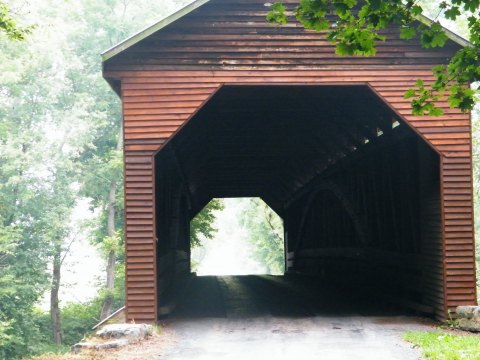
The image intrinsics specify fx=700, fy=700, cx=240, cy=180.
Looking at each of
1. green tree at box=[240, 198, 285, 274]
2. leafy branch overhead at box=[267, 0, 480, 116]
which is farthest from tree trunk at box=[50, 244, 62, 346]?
leafy branch overhead at box=[267, 0, 480, 116]

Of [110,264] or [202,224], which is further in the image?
[202,224]

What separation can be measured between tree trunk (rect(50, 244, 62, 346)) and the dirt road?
16858 mm

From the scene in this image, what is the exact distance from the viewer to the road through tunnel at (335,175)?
13508 mm

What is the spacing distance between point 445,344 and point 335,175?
36.3 feet

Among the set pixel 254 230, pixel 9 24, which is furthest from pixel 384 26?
pixel 254 230

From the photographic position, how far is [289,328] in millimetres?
11789

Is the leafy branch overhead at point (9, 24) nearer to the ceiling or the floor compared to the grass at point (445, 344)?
nearer to the ceiling

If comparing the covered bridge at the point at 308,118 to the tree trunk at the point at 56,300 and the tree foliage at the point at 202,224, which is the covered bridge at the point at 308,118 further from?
the tree trunk at the point at 56,300

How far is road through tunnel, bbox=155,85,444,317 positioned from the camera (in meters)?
13.5

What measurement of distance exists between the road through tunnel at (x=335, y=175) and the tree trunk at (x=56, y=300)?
1012 centimetres

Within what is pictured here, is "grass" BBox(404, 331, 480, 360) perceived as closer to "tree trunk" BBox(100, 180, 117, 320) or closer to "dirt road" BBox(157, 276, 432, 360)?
"dirt road" BBox(157, 276, 432, 360)

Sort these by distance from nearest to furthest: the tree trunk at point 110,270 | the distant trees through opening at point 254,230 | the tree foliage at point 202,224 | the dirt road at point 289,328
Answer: the dirt road at point 289,328 < the tree trunk at point 110,270 < the tree foliage at point 202,224 < the distant trees through opening at point 254,230

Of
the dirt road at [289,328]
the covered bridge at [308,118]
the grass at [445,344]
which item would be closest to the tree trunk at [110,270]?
the dirt road at [289,328]

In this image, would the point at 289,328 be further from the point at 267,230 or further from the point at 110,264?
the point at 267,230
